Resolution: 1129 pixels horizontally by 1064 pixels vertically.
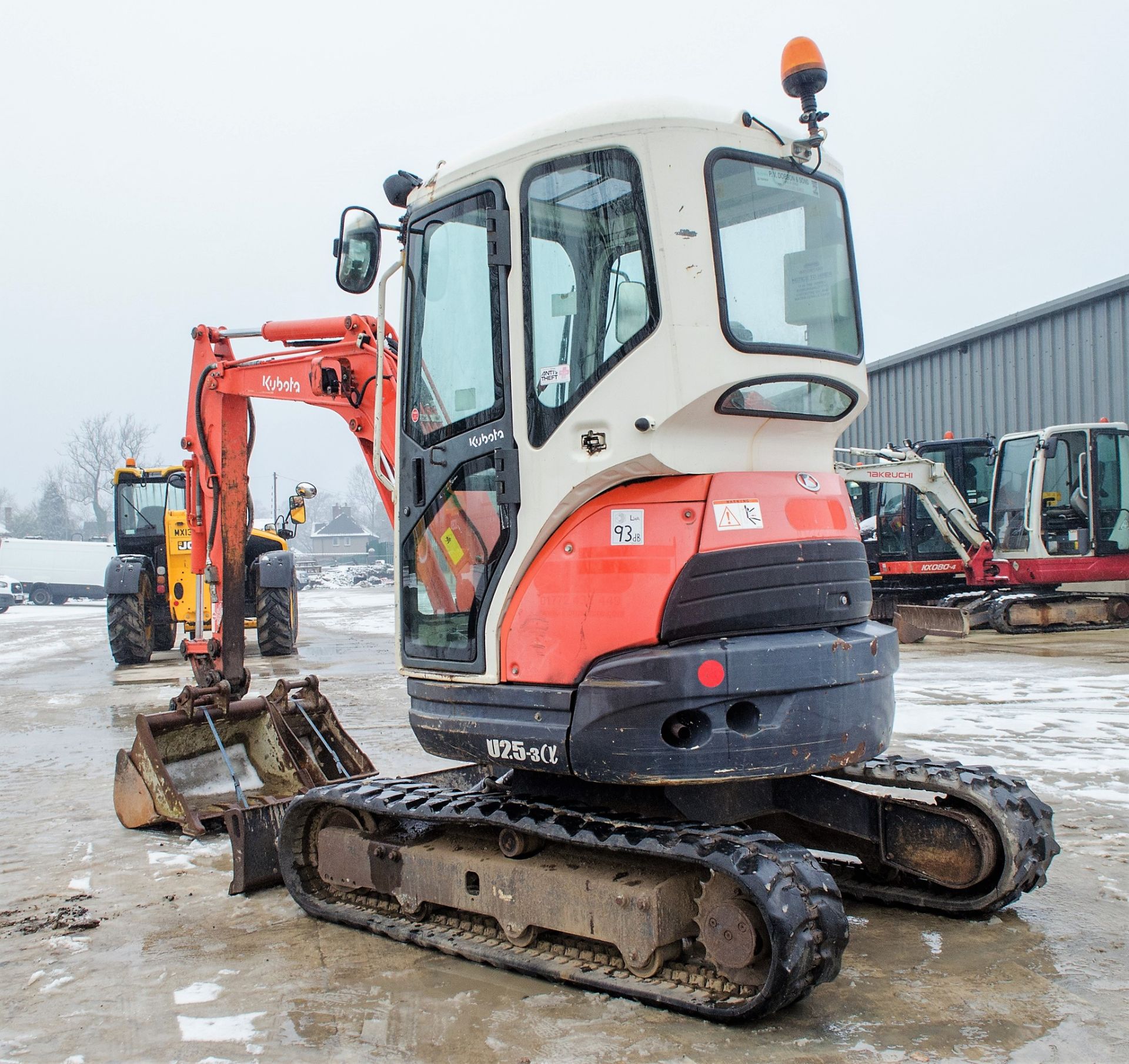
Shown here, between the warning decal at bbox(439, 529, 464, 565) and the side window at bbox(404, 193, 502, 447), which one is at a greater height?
the side window at bbox(404, 193, 502, 447)

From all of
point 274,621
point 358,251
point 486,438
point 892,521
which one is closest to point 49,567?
point 274,621

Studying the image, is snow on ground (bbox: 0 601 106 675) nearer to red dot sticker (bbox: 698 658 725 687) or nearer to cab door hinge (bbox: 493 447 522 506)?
cab door hinge (bbox: 493 447 522 506)

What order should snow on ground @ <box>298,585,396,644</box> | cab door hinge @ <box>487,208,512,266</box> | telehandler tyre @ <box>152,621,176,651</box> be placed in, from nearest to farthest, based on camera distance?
cab door hinge @ <box>487,208,512,266</box> < telehandler tyre @ <box>152,621,176,651</box> < snow on ground @ <box>298,585,396,644</box>

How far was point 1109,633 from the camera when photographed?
1547 centimetres

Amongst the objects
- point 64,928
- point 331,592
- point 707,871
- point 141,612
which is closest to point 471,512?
point 707,871

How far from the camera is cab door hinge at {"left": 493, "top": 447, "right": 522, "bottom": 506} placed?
158 inches

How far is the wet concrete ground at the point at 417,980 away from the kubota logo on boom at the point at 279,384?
250 cm

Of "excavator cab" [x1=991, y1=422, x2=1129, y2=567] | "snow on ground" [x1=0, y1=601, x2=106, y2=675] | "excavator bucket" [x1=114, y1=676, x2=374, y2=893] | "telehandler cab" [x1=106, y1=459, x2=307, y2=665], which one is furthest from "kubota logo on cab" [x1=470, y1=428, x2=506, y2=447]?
"excavator cab" [x1=991, y1=422, x2=1129, y2=567]

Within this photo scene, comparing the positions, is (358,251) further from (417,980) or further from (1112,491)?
(1112,491)

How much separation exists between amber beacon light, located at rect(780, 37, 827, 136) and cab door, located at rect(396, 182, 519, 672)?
1.12 metres

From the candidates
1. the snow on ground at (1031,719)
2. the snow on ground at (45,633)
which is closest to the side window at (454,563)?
the snow on ground at (1031,719)

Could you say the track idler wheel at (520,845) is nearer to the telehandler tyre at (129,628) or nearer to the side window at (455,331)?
the side window at (455,331)

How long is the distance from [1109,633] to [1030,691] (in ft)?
20.4

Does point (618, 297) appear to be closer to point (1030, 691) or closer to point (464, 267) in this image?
point (464, 267)
